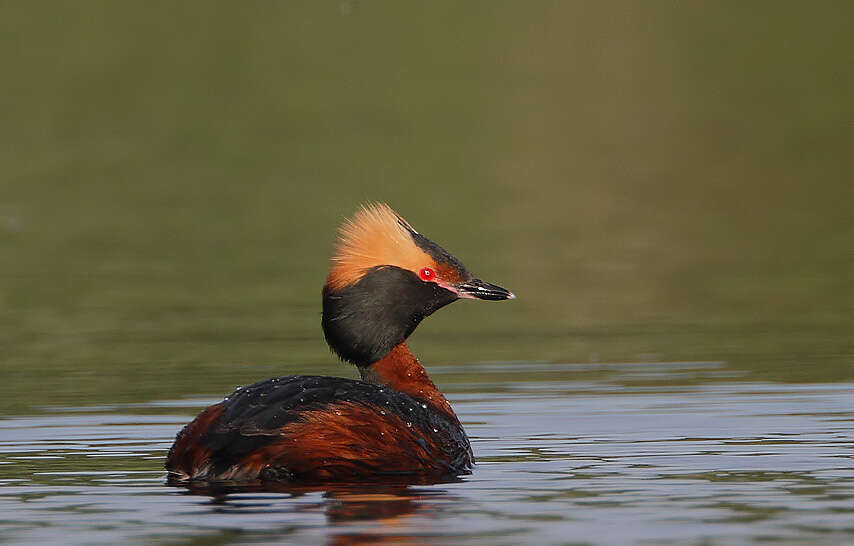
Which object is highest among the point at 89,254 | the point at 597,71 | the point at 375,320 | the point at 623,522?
the point at 597,71

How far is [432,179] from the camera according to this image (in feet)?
125

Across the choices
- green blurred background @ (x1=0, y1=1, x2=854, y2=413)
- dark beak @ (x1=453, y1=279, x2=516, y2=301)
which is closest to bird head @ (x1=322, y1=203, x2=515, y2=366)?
dark beak @ (x1=453, y1=279, x2=516, y2=301)

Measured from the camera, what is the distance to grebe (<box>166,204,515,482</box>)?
32.6ft

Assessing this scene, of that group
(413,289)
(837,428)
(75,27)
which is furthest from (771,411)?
(75,27)

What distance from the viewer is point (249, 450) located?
9.90m

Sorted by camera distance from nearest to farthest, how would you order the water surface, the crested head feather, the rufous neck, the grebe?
the water surface
the grebe
the crested head feather
the rufous neck

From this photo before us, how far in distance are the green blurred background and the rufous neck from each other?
3205 mm

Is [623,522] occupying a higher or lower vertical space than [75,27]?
lower

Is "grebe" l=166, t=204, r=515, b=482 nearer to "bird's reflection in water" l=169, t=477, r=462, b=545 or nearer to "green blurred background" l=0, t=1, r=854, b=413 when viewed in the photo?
"bird's reflection in water" l=169, t=477, r=462, b=545

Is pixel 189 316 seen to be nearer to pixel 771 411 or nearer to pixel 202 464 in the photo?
pixel 771 411

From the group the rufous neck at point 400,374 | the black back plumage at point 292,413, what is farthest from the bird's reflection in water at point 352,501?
the rufous neck at point 400,374

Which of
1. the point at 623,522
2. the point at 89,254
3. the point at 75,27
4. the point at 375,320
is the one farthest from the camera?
the point at 75,27

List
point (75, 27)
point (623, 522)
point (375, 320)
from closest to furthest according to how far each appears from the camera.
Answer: point (623, 522), point (375, 320), point (75, 27)

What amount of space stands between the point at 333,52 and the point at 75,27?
959 cm
